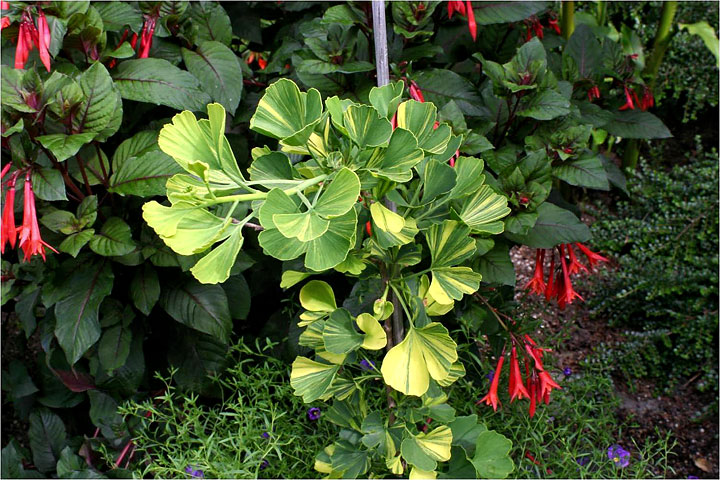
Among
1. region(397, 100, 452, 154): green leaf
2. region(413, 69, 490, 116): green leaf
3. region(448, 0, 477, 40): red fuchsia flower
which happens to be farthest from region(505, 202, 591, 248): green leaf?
region(397, 100, 452, 154): green leaf

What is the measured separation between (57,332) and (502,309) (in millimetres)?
882

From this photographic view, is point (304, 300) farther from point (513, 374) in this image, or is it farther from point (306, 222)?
point (513, 374)

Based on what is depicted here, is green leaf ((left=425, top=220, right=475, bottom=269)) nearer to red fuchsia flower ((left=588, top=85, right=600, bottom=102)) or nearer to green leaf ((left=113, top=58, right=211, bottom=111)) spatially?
green leaf ((left=113, top=58, right=211, bottom=111))

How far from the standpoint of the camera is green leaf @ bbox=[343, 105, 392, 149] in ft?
2.09

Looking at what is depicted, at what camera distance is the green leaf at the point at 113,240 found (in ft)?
3.85

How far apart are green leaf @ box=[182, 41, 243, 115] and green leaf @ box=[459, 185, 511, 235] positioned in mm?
622

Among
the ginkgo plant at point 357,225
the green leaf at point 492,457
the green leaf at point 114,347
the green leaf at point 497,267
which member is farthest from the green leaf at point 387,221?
the green leaf at point 114,347

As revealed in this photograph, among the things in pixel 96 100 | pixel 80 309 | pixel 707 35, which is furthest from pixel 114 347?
pixel 707 35

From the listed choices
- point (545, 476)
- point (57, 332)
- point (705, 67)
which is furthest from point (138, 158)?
point (705, 67)

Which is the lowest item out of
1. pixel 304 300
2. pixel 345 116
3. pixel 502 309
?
pixel 502 309

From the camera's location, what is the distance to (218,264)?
596 mm

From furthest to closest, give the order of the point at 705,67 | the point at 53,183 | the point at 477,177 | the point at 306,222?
1. the point at 705,67
2. the point at 53,183
3. the point at 477,177
4. the point at 306,222

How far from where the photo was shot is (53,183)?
1.12m

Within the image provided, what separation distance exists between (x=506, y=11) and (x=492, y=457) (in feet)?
2.83
